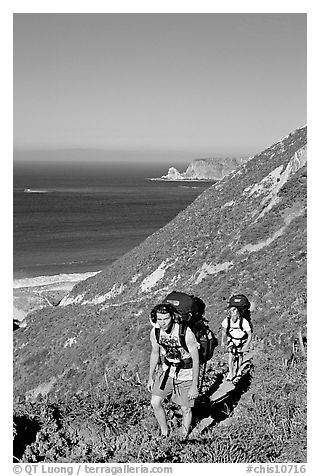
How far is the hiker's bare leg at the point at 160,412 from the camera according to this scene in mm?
5066

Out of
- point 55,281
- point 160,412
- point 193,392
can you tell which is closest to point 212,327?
point 160,412

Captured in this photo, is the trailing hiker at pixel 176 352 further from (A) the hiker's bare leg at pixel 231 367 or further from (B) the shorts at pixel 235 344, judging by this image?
(A) the hiker's bare leg at pixel 231 367

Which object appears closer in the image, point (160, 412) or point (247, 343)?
point (160, 412)

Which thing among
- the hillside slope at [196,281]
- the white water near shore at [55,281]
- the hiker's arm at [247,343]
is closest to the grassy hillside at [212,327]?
the hillside slope at [196,281]

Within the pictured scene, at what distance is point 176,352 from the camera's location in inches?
192

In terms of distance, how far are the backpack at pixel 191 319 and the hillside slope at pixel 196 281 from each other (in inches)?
135

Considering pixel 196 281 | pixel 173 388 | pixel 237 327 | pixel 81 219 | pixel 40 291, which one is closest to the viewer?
pixel 173 388

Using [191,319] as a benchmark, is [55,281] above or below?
below

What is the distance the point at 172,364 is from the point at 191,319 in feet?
1.57

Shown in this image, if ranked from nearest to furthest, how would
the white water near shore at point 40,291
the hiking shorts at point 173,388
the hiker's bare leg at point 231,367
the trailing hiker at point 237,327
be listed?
the hiking shorts at point 173,388 < the trailing hiker at point 237,327 < the hiker's bare leg at point 231,367 < the white water near shore at point 40,291

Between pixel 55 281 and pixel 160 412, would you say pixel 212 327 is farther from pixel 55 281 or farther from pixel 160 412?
pixel 55 281

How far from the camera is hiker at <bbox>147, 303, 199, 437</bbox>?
4734 mm

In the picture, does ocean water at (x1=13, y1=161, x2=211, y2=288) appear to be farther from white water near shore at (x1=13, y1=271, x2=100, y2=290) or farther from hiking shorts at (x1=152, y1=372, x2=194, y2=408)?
hiking shorts at (x1=152, y1=372, x2=194, y2=408)

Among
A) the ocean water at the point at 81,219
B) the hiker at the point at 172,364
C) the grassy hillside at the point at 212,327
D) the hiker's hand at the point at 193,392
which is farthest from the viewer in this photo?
the ocean water at the point at 81,219
